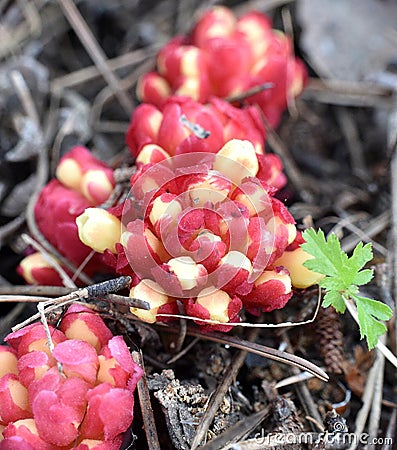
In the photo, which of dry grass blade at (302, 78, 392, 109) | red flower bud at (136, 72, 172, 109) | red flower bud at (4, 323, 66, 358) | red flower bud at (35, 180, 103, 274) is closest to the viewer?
red flower bud at (4, 323, 66, 358)

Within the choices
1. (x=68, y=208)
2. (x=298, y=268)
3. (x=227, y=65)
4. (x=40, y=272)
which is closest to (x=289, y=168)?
(x=227, y=65)

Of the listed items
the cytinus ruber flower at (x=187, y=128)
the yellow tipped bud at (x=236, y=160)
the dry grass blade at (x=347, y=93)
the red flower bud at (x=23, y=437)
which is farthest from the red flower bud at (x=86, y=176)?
the dry grass blade at (x=347, y=93)

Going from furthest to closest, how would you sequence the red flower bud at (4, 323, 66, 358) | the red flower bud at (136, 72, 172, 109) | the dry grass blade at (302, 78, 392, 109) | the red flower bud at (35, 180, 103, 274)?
1. the dry grass blade at (302, 78, 392, 109)
2. the red flower bud at (136, 72, 172, 109)
3. the red flower bud at (35, 180, 103, 274)
4. the red flower bud at (4, 323, 66, 358)

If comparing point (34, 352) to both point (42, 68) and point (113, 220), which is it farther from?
point (42, 68)

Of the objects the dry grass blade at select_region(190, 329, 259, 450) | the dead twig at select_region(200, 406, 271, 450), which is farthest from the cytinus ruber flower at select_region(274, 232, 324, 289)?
the dead twig at select_region(200, 406, 271, 450)

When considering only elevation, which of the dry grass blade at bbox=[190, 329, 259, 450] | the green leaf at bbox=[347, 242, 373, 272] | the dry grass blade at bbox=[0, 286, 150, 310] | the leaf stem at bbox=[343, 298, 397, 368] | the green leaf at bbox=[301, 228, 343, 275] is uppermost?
the dry grass blade at bbox=[0, 286, 150, 310]

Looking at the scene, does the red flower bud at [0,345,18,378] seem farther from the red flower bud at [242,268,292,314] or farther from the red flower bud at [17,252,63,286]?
the red flower bud at [242,268,292,314]

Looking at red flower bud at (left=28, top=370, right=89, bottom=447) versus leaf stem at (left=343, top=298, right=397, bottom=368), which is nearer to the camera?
red flower bud at (left=28, top=370, right=89, bottom=447)
